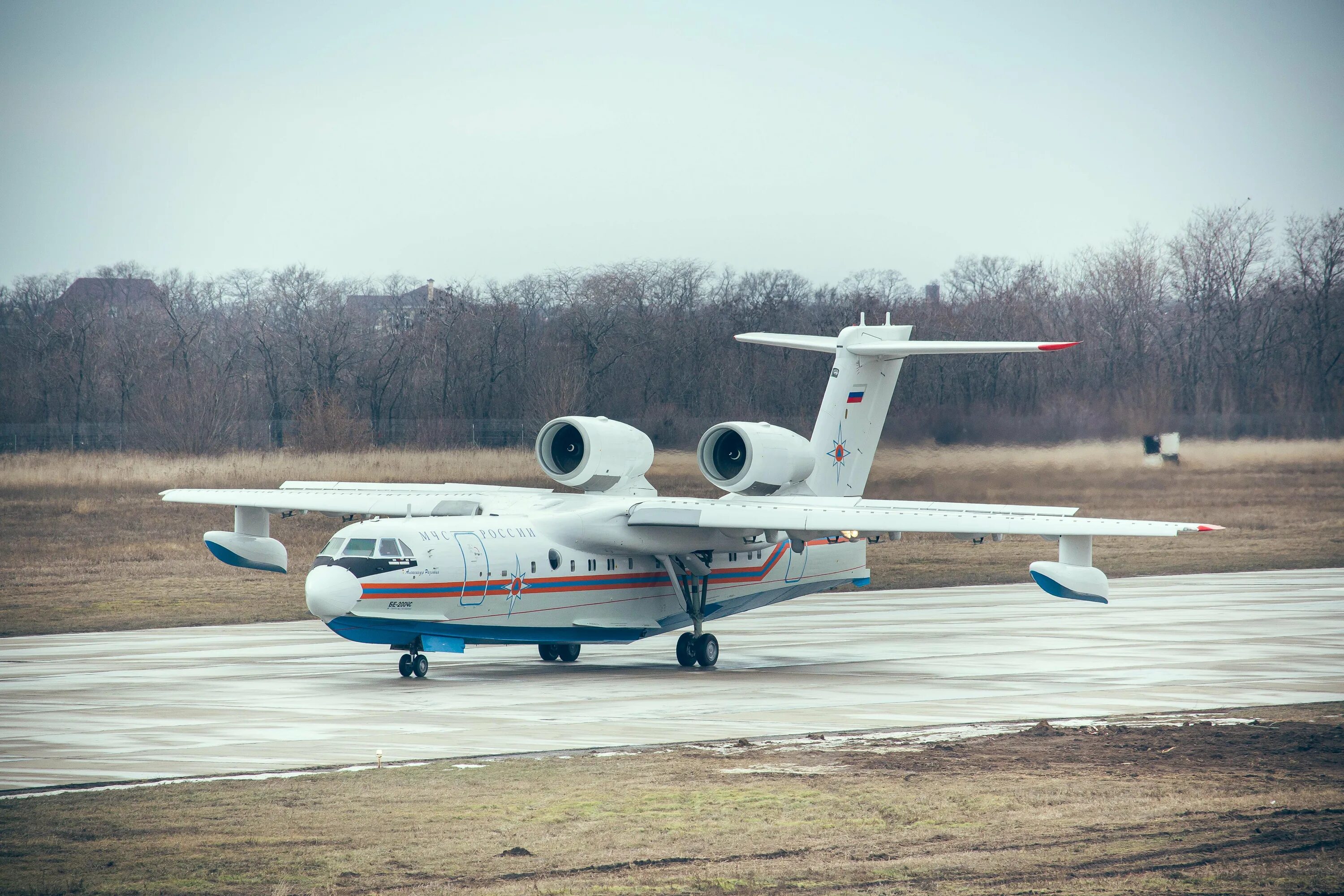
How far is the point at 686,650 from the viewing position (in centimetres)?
2462

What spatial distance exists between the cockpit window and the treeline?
50.4 ft

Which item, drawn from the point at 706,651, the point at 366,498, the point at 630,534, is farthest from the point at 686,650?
the point at 366,498

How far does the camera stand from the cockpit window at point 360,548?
21422mm

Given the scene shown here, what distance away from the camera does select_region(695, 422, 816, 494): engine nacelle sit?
25.0 meters

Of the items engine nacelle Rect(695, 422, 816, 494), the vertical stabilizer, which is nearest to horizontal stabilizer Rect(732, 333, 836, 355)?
the vertical stabilizer

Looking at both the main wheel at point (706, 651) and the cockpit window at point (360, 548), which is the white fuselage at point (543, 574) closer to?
the cockpit window at point (360, 548)

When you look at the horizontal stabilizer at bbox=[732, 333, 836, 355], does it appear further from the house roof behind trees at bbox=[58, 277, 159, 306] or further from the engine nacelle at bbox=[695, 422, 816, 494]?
the house roof behind trees at bbox=[58, 277, 159, 306]

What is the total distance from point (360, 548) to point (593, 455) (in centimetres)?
493

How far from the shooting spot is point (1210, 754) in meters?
15.3

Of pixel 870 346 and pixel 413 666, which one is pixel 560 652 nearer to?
pixel 413 666

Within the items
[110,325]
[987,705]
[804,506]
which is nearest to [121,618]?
[804,506]

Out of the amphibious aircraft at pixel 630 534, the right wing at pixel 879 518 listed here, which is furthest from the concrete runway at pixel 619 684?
the right wing at pixel 879 518

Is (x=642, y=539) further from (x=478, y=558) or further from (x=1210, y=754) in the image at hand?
(x=1210, y=754)

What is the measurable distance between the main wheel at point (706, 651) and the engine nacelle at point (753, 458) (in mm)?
2563
